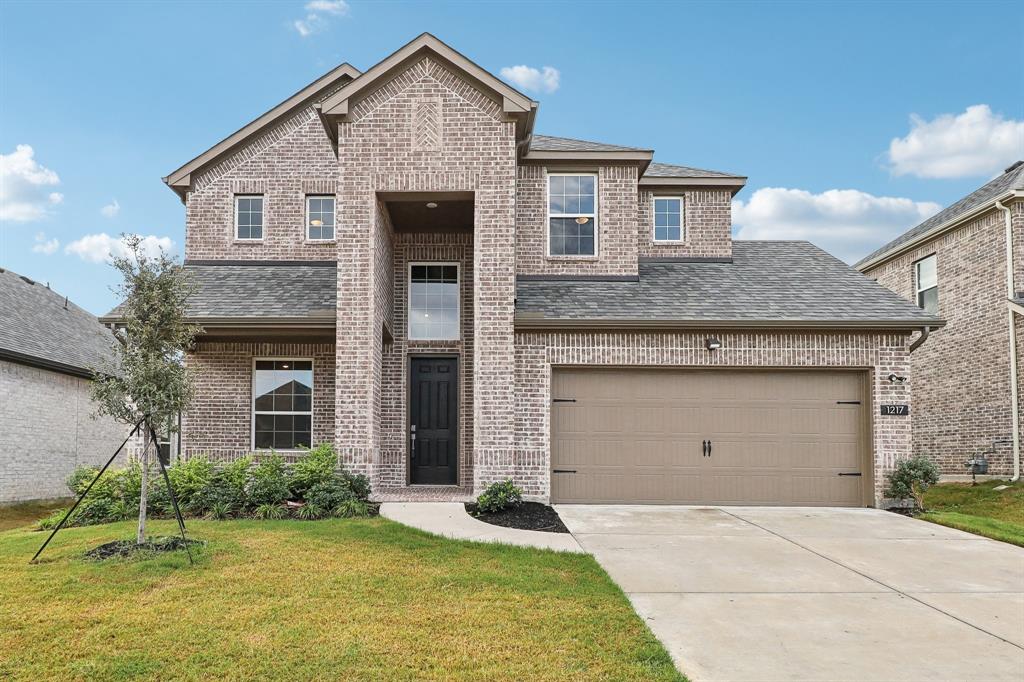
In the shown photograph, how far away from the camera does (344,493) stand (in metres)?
9.99

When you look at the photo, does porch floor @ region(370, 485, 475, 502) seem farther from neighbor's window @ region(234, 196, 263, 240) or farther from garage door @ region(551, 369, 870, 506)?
neighbor's window @ region(234, 196, 263, 240)

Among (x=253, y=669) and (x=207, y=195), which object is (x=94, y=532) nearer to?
(x=253, y=669)

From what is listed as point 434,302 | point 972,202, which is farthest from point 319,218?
point 972,202

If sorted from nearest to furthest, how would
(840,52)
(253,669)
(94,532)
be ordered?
(253,669) < (94,532) < (840,52)

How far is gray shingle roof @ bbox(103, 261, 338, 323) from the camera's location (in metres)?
11.9

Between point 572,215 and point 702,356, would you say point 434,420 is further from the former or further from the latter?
point 702,356

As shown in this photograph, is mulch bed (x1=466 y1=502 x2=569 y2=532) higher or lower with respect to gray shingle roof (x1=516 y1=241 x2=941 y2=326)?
lower

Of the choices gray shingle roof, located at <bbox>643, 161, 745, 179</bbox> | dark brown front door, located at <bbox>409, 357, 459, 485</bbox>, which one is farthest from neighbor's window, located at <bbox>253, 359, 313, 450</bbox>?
gray shingle roof, located at <bbox>643, 161, 745, 179</bbox>

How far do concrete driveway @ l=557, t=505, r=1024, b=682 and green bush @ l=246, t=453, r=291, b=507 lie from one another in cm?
416

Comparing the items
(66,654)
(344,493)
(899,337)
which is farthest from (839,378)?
(66,654)

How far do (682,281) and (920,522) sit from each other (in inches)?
218

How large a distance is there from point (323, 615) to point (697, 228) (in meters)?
11.3

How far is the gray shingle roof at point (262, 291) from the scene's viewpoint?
39.1 ft

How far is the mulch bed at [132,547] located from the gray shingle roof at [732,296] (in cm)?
610
